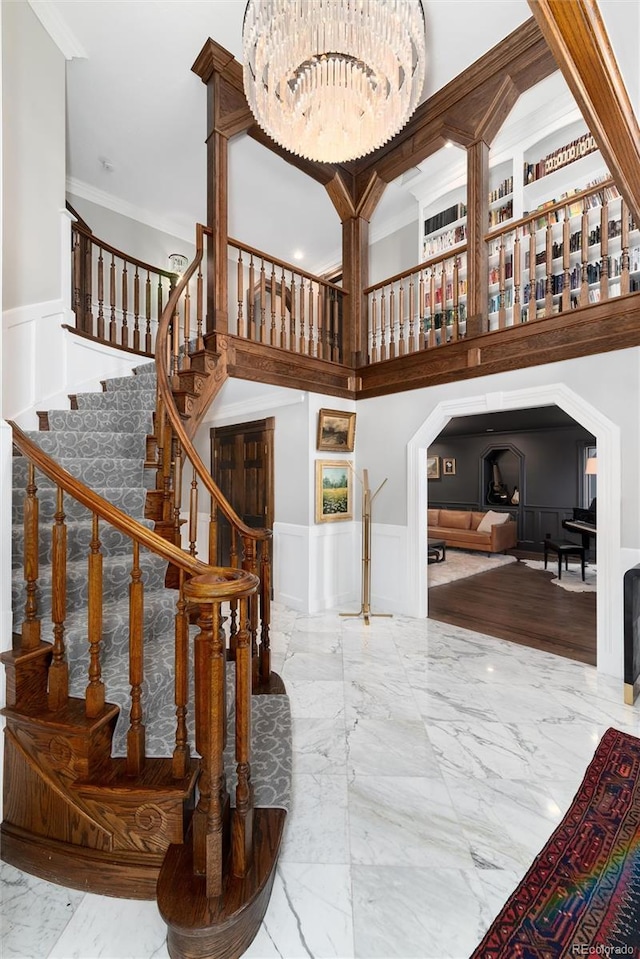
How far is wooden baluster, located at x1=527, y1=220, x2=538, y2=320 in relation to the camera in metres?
3.17

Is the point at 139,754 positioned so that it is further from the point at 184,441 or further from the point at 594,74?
the point at 594,74

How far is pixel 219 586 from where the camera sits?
3.78 feet

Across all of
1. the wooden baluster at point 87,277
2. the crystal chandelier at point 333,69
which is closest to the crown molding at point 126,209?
the wooden baluster at point 87,277

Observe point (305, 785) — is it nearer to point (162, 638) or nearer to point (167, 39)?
point (162, 638)

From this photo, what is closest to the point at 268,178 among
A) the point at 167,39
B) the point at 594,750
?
the point at 167,39

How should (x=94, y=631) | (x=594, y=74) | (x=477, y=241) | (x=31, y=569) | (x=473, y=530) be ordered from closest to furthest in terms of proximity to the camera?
(x=594, y=74) < (x=94, y=631) < (x=31, y=569) < (x=477, y=241) < (x=473, y=530)

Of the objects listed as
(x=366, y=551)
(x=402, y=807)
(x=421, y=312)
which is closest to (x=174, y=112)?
(x=421, y=312)

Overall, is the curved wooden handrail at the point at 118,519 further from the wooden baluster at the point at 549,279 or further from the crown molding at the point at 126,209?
the crown molding at the point at 126,209

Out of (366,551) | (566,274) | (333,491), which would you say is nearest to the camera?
(566,274)

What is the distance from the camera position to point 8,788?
5.11 ft

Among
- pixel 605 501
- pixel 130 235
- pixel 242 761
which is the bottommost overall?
pixel 242 761

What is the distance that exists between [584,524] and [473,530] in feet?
7.80

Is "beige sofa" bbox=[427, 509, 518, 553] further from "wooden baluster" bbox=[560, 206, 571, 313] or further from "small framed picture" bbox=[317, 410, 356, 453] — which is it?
"wooden baluster" bbox=[560, 206, 571, 313]

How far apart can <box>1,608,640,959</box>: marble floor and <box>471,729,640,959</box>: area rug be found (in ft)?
0.19
